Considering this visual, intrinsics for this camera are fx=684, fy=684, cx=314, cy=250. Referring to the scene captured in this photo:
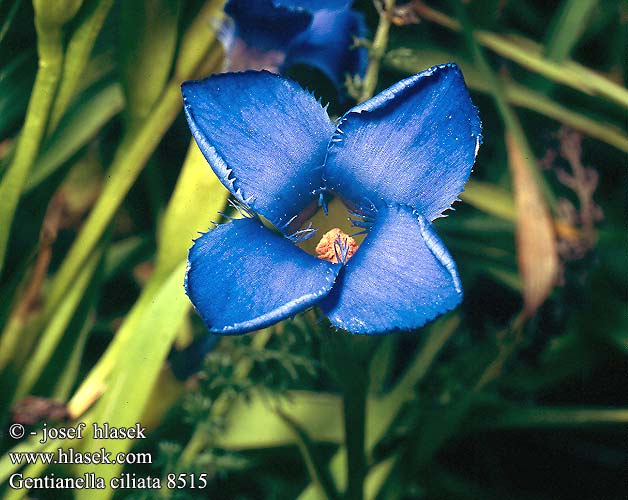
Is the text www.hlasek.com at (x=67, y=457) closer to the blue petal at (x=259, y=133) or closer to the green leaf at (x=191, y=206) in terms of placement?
the green leaf at (x=191, y=206)

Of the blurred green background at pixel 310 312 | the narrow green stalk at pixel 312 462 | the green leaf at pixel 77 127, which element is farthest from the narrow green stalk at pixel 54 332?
the narrow green stalk at pixel 312 462

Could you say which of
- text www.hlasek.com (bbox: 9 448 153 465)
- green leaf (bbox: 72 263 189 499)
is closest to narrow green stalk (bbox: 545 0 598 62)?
green leaf (bbox: 72 263 189 499)

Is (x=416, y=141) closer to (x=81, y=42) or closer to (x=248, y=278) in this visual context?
(x=248, y=278)

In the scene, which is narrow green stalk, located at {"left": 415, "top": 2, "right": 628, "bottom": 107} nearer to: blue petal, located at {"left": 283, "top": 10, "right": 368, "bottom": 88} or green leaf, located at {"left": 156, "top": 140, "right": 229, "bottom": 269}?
blue petal, located at {"left": 283, "top": 10, "right": 368, "bottom": 88}

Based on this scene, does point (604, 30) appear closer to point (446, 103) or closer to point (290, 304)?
point (446, 103)

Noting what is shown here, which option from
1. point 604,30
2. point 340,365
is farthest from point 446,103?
point 604,30
